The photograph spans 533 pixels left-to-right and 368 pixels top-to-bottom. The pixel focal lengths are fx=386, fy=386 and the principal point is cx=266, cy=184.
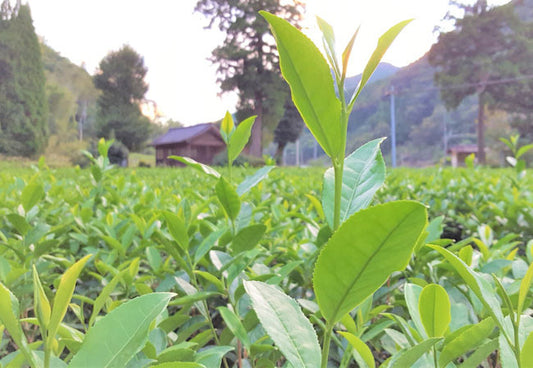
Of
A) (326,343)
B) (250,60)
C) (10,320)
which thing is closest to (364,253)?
(326,343)

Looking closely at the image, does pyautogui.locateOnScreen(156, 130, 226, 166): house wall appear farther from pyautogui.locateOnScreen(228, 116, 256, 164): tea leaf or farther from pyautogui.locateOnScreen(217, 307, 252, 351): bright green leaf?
pyautogui.locateOnScreen(217, 307, 252, 351): bright green leaf

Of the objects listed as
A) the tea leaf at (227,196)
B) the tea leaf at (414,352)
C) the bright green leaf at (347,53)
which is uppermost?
the bright green leaf at (347,53)

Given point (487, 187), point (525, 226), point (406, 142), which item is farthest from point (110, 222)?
point (406, 142)

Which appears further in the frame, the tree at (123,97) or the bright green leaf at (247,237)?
the tree at (123,97)

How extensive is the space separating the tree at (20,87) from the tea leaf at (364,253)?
35443mm

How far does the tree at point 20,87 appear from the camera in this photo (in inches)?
1189

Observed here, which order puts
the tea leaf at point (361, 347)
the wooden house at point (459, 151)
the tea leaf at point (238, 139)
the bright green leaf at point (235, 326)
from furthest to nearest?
the wooden house at point (459, 151) → the tea leaf at point (238, 139) → the bright green leaf at point (235, 326) → the tea leaf at point (361, 347)

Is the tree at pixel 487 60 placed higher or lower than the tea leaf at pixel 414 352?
higher

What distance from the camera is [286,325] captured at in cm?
36

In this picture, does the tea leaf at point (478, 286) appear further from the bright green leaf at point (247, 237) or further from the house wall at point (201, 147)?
the house wall at point (201, 147)

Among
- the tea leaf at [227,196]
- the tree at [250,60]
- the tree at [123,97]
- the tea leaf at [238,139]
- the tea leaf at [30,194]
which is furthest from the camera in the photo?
the tree at [123,97]

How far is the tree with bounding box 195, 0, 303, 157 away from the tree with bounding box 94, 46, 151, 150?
1203 centimetres

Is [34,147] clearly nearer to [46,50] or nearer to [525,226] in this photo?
[46,50]

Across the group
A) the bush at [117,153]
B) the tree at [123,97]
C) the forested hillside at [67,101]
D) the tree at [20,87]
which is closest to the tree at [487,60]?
the bush at [117,153]
